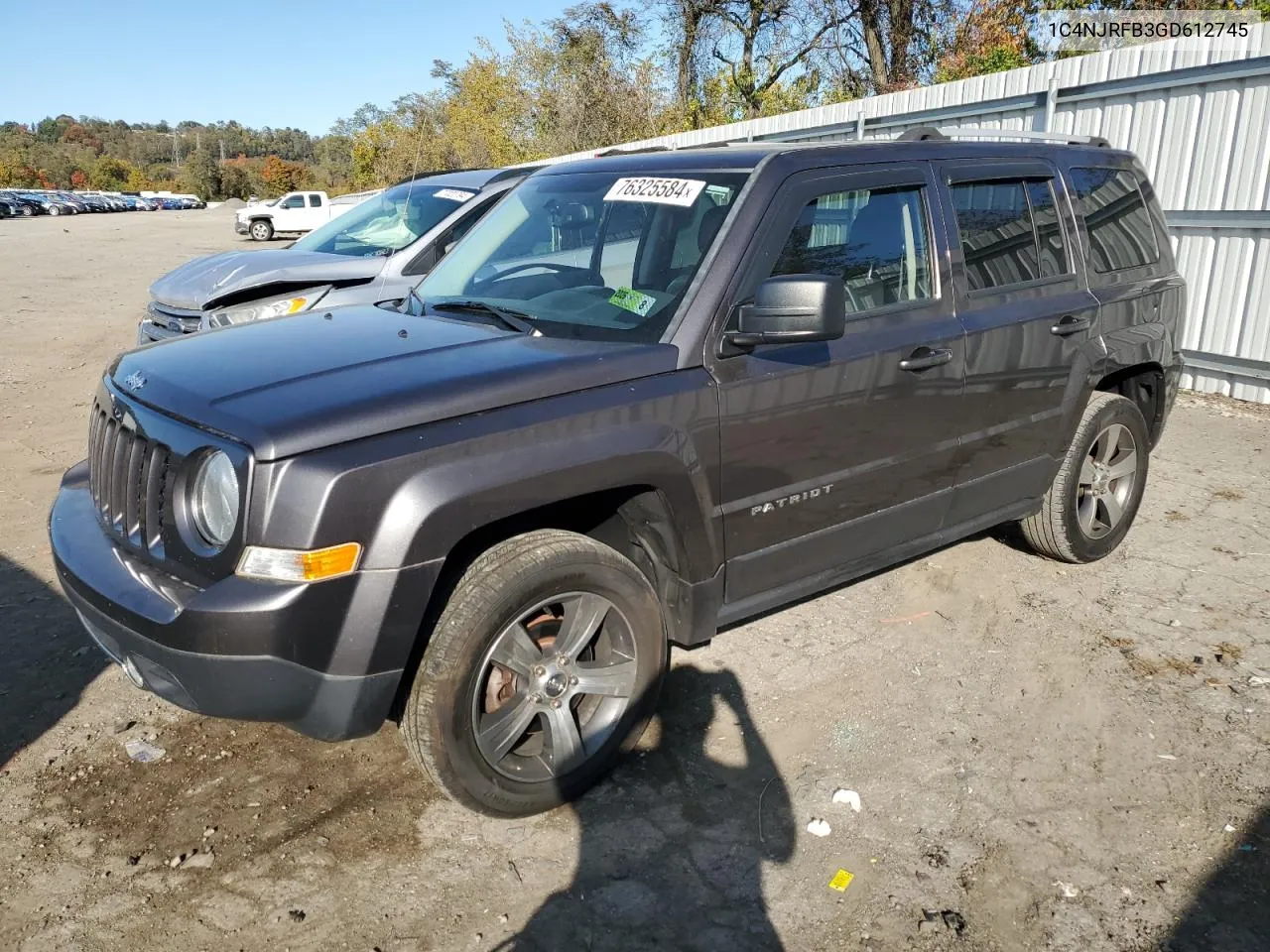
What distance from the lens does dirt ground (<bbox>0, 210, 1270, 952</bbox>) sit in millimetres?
2662

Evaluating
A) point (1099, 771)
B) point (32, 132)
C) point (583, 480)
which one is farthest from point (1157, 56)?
point (32, 132)

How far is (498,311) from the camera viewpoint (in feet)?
11.6

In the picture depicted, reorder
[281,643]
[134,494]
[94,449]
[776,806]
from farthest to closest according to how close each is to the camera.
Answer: [94,449], [776,806], [134,494], [281,643]

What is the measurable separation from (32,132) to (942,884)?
185239mm

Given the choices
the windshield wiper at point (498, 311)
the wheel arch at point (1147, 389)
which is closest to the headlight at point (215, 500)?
the windshield wiper at point (498, 311)

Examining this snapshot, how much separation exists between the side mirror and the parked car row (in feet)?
218

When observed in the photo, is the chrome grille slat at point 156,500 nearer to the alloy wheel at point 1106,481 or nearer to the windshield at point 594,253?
the windshield at point 594,253

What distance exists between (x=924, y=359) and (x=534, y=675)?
186cm

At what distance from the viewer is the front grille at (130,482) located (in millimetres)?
2822

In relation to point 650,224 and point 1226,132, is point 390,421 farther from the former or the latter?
point 1226,132

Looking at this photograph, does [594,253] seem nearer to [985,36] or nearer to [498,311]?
[498,311]

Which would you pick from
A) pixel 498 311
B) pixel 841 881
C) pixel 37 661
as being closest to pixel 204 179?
pixel 37 661

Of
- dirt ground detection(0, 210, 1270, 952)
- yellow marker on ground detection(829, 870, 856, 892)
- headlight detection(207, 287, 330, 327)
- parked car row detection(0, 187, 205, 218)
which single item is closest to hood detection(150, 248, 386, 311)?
headlight detection(207, 287, 330, 327)

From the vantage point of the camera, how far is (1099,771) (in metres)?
3.34
